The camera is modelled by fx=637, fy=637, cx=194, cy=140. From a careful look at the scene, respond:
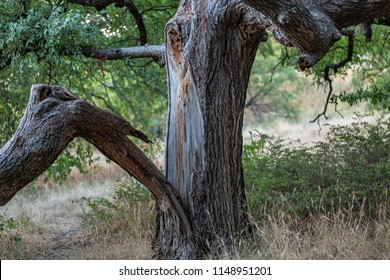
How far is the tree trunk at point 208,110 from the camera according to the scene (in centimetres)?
650

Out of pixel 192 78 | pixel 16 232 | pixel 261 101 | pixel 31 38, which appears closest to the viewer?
pixel 192 78

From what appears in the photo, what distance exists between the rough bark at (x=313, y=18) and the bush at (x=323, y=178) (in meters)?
2.13

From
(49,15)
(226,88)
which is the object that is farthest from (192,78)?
(49,15)

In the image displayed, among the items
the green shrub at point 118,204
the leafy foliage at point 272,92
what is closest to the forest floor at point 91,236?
the green shrub at point 118,204

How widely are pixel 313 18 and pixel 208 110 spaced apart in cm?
146

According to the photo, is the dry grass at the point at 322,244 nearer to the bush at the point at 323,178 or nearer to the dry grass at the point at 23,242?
the bush at the point at 323,178

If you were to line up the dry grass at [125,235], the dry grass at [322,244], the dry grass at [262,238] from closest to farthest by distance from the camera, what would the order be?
the dry grass at [322,244] → the dry grass at [262,238] → the dry grass at [125,235]

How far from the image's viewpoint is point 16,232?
28.6ft

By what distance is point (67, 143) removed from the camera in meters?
5.71

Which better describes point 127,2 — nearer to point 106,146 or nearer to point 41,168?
point 106,146

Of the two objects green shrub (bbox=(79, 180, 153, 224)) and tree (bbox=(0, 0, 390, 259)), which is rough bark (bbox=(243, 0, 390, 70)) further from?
green shrub (bbox=(79, 180, 153, 224))

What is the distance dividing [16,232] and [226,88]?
392 cm

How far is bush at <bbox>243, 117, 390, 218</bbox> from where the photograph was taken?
26.8 feet

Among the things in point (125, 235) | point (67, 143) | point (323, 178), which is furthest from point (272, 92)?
point (67, 143)
